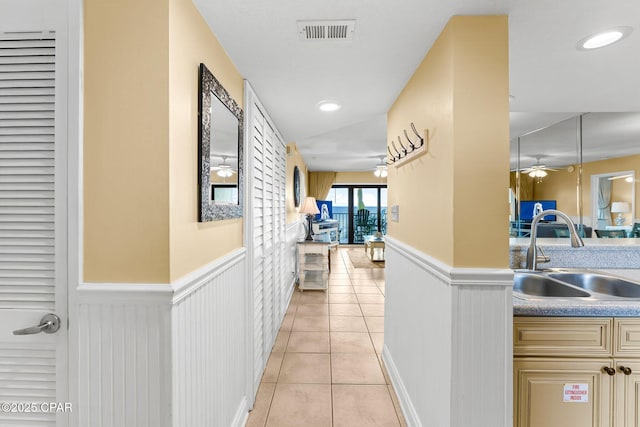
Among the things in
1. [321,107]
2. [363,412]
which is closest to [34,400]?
[363,412]

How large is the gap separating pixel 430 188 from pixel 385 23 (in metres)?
0.81

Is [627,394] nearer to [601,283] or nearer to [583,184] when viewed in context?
[601,283]

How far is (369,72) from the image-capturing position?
1854 mm

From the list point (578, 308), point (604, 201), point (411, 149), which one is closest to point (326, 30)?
point (411, 149)

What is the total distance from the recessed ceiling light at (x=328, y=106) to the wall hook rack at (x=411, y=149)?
551 mm

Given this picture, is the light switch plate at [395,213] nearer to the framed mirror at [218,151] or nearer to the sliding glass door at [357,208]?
the framed mirror at [218,151]

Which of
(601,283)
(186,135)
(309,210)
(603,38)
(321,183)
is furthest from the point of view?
(321,183)

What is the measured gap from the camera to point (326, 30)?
4.62ft

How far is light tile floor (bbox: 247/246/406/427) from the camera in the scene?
195cm

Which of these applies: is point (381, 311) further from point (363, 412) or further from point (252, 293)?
point (252, 293)

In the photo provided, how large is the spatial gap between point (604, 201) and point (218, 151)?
3267 millimetres

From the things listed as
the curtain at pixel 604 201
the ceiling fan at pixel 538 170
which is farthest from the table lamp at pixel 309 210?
A: the curtain at pixel 604 201

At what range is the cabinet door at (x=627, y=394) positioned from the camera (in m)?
1.34

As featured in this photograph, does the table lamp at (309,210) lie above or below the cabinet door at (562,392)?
above
